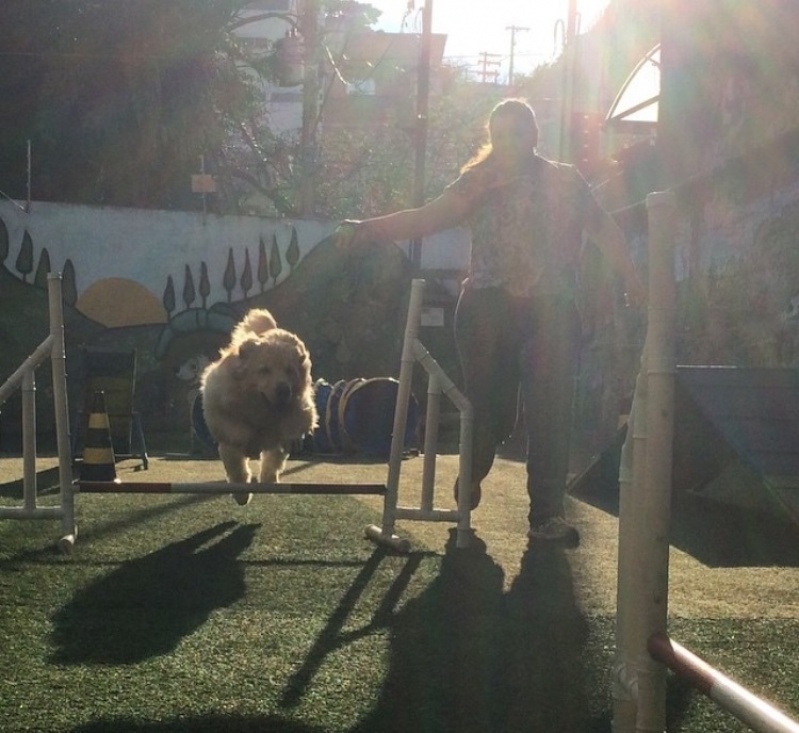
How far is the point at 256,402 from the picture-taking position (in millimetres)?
5977

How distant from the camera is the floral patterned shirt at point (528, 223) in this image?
15.7 ft

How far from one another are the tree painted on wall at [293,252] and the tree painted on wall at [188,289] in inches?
61.0

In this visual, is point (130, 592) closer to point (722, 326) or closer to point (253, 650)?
point (253, 650)

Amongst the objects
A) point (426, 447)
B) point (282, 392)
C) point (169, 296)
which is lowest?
point (426, 447)

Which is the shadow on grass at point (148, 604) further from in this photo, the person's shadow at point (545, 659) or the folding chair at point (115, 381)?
the folding chair at point (115, 381)

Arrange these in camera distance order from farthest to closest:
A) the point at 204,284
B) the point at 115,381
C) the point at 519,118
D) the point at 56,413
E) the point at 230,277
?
the point at 230,277 → the point at 204,284 → the point at 115,381 → the point at 519,118 → the point at 56,413

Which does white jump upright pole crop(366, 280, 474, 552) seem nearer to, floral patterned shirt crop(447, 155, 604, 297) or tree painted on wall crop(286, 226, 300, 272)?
floral patterned shirt crop(447, 155, 604, 297)

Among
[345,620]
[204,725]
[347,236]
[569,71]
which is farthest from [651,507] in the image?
[569,71]

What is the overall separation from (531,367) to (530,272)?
430 mm

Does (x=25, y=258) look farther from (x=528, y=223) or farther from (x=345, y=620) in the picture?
(x=345, y=620)

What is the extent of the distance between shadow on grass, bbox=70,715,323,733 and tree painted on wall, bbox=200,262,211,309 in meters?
13.7

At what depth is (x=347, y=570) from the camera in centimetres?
409

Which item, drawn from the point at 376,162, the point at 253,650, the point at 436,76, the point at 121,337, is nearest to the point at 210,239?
the point at 121,337

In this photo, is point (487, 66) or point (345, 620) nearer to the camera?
point (345, 620)
